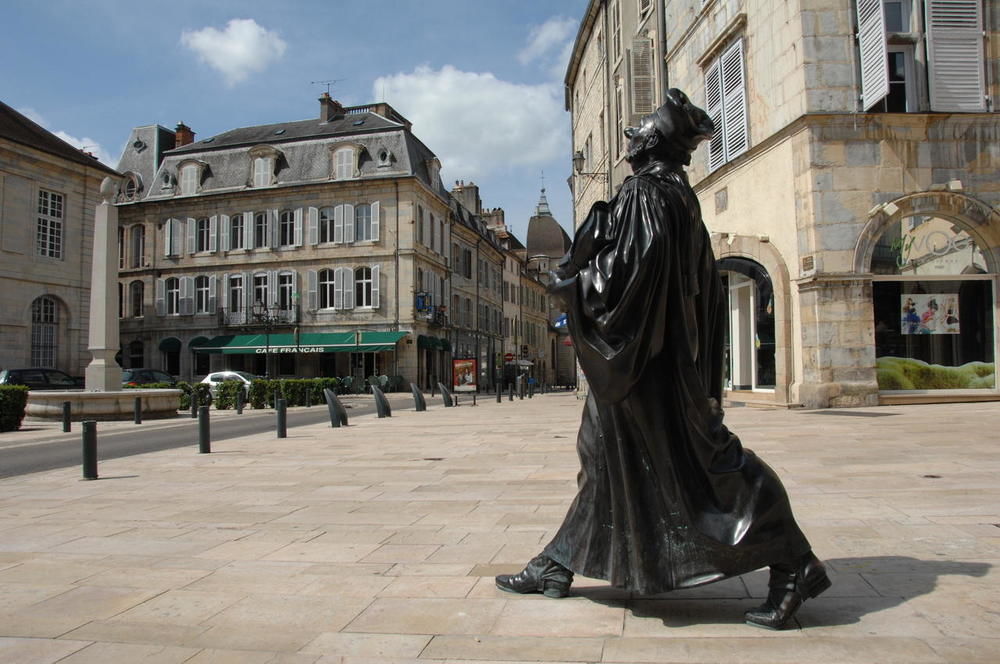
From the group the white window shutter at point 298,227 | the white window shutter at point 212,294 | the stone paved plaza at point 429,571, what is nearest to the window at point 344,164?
the white window shutter at point 298,227

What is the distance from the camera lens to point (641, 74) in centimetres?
2055

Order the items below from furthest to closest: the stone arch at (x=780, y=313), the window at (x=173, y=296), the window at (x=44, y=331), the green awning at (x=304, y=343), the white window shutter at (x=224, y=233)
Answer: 1. the window at (x=173, y=296)
2. the white window shutter at (x=224, y=233)
3. the green awning at (x=304, y=343)
4. the window at (x=44, y=331)
5. the stone arch at (x=780, y=313)

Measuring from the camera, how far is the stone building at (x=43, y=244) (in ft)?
100

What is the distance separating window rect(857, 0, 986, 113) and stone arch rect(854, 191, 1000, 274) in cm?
167

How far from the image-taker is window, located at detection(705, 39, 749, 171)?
53.8 ft

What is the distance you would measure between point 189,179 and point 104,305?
27.2m

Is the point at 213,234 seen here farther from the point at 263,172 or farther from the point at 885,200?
the point at 885,200

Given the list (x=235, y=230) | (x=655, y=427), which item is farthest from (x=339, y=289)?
(x=655, y=427)

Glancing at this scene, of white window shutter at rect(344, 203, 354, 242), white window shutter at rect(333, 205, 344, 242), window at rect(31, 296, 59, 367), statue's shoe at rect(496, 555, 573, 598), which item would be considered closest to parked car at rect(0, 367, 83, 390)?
window at rect(31, 296, 59, 367)

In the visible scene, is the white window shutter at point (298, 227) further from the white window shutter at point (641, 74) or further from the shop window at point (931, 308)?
the shop window at point (931, 308)

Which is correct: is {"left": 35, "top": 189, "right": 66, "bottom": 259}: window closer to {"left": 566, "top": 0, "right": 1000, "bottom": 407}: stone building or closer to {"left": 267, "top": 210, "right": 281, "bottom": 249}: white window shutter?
{"left": 267, "top": 210, "right": 281, "bottom": 249}: white window shutter

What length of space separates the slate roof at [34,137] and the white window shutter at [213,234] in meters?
7.26

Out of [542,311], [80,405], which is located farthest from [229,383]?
[542,311]

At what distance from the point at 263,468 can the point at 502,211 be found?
203 ft
